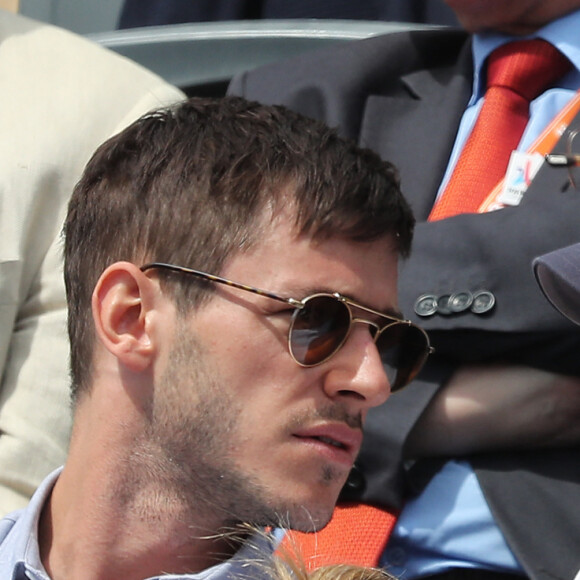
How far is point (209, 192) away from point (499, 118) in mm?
753

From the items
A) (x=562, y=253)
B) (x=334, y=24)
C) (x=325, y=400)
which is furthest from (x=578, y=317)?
(x=334, y=24)

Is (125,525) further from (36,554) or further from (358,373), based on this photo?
(358,373)

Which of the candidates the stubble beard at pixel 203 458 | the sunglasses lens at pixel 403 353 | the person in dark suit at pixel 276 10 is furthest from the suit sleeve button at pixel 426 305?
the person in dark suit at pixel 276 10

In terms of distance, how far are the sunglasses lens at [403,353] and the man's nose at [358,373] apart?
66 millimetres

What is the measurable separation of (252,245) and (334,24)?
4.16ft

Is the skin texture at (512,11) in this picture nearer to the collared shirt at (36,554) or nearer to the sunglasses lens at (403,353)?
the sunglasses lens at (403,353)

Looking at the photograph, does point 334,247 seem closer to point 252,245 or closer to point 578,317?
point 252,245

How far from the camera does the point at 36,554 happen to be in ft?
5.22

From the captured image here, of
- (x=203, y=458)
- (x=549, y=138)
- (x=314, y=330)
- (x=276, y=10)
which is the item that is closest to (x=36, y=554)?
(x=203, y=458)

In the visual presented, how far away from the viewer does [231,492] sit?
1.52m

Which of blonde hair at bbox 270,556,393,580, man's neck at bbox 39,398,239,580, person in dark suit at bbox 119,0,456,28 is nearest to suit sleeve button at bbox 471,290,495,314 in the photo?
man's neck at bbox 39,398,239,580

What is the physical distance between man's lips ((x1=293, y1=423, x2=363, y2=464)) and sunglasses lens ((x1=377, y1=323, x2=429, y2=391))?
141 millimetres

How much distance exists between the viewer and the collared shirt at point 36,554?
58.8 inches

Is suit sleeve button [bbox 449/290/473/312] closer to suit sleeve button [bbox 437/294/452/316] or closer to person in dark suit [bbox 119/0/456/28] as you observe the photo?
suit sleeve button [bbox 437/294/452/316]
